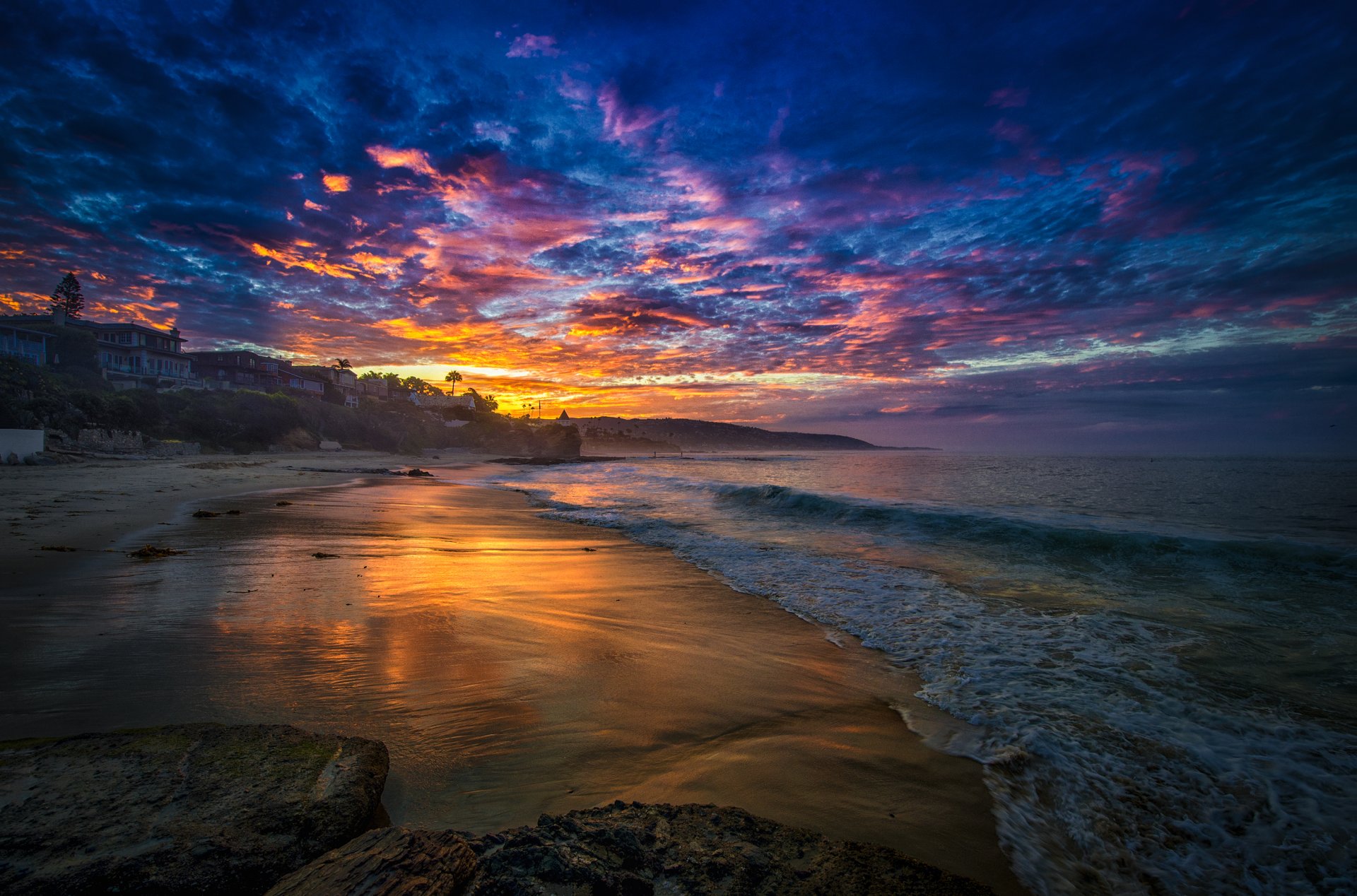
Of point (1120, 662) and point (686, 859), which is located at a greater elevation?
point (686, 859)

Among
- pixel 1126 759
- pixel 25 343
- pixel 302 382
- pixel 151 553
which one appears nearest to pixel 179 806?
pixel 1126 759

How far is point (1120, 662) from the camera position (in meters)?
4.78

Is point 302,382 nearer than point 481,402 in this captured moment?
Yes

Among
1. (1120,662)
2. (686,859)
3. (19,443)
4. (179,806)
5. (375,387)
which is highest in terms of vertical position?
(375,387)

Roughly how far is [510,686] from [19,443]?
26.7 metres

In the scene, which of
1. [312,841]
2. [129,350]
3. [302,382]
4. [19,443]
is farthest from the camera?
[302,382]

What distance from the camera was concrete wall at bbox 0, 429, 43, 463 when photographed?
18.0 m

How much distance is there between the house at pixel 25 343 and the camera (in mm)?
35438

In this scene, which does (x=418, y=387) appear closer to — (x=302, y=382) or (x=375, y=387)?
(x=375, y=387)

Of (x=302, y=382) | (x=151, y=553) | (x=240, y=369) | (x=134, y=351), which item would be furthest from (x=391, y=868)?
(x=302, y=382)

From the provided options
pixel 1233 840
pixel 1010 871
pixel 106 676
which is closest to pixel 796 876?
pixel 1010 871

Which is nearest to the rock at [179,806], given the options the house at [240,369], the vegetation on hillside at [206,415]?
the vegetation on hillside at [206,415]

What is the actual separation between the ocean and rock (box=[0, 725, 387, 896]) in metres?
2.97

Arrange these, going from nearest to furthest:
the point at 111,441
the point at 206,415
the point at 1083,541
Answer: the point at 1083,541 → the point at 111,441 → the point at 206,415
